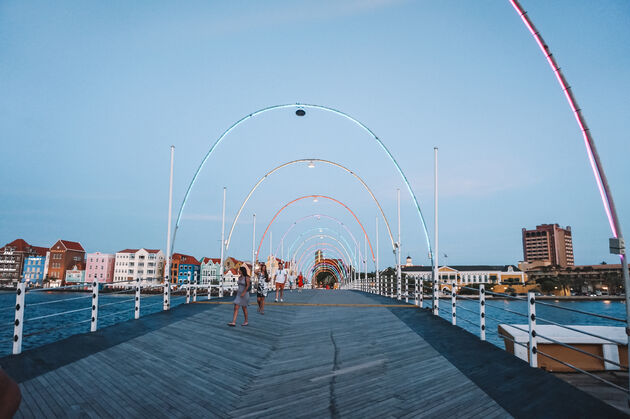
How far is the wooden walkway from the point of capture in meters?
4.69

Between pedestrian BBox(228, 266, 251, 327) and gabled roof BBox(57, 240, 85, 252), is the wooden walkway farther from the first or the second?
gabled roof BBox(57, 240, 85, 252)

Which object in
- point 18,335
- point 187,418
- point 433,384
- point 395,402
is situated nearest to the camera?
point 187,418

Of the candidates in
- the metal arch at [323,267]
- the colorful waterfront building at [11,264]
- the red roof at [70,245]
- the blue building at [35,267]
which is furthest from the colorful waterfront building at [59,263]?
the metal arch at [323,267]

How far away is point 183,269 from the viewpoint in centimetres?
13675

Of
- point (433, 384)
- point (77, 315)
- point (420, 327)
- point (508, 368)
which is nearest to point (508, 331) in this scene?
point (420, 327)

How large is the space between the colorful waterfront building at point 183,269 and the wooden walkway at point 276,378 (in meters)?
130

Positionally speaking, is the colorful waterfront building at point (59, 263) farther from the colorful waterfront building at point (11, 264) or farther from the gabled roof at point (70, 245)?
the colorful waterfront building at point (11, 264)

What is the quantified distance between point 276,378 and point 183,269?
13895cm

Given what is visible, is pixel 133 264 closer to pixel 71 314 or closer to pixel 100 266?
pixel 100 266

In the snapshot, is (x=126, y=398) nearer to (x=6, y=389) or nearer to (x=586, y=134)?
(x=6, y=389)

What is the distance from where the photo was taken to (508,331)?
12273 millimetres

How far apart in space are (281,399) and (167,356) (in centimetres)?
315

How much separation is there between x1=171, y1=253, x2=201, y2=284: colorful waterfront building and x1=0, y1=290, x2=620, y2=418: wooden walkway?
129786mm

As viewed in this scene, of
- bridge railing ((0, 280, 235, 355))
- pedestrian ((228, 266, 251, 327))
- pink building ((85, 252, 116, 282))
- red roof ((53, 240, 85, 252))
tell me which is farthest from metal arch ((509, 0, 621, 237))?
red roof ((53, 240, 85, 252))
